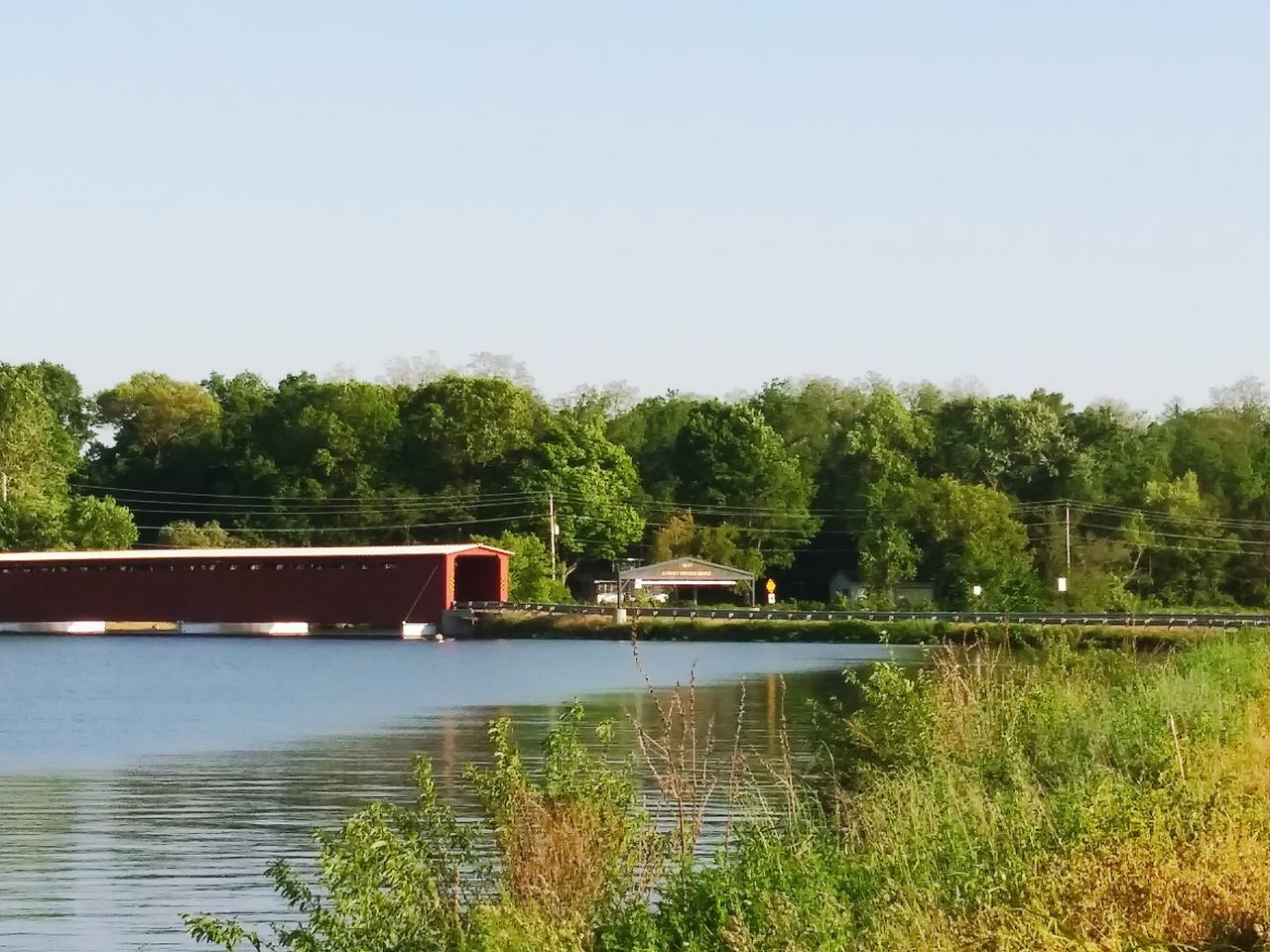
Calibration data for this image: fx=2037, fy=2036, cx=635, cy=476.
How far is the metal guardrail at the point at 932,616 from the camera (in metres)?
62.1

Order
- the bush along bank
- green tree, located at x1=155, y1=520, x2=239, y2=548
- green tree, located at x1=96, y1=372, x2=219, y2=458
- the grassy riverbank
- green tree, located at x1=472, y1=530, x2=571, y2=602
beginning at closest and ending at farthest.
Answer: the bush along bank → the grassy riverbank → green tree, located at x1=472, y1=530, x2=571, y2=602 → green tree, located at x1=155, y1=520, x2=239, y2=548 → green tree, located at x1=96, y1=372, x2=219, y2=458

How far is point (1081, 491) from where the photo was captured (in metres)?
86.7

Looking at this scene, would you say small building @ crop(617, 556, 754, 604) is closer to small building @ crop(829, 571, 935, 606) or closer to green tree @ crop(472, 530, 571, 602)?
green tree @ crop(472, 530, 571, 602)

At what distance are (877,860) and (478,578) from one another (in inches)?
2959

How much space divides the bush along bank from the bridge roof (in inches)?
2593

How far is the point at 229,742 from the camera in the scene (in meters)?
31.7

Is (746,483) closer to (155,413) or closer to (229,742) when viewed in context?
(155,413)

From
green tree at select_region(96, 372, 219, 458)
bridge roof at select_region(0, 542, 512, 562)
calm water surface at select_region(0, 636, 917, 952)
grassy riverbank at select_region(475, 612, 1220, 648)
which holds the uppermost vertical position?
green tree at select_region(96, 372, 219, 458)

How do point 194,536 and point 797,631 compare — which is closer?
point 797,631

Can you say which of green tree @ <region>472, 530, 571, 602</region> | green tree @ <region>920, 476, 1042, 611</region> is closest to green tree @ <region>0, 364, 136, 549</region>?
green tree @ <region>472, 530, 571, 602</region>

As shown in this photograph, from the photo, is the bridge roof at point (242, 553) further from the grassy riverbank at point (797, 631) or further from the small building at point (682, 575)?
the small building at point (682, 575)

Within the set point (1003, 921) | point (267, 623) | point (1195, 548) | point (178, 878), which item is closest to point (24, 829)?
point (178, 878)

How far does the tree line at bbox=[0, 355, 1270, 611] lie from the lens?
83.8 m

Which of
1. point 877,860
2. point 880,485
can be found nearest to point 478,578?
point 880,485
